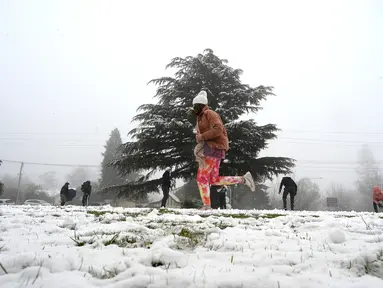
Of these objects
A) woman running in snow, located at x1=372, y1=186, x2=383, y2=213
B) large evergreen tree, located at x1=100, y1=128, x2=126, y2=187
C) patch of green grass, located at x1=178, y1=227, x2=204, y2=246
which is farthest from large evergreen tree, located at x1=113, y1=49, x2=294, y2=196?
large evergreen tree, located at x1=100, y1=128, x2=126, y2=187

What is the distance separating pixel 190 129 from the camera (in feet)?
52.0

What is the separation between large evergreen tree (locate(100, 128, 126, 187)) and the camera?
161 feet

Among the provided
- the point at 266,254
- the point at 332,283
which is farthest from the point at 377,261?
the point at 266,254

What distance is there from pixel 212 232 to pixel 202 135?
3.41 metres

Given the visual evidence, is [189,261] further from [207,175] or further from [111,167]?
[111,167]

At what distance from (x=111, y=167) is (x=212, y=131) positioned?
48.8 metres

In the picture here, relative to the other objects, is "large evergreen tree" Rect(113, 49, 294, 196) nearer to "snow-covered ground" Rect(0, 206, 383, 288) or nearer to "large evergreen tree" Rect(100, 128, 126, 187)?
"snow-covered ground" Rect(0, 206, 383, 288)

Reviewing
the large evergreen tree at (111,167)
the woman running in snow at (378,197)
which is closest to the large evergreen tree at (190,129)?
the woman running in snow at (378,197)

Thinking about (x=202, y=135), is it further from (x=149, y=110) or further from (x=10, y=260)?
(x=149, y=110)

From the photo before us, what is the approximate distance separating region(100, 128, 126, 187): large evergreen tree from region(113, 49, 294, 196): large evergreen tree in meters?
31.1

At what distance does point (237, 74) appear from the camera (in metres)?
18.3

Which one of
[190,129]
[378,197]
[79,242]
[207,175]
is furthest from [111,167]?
[79,242]

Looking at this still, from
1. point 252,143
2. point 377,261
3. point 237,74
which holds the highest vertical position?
point 237,74

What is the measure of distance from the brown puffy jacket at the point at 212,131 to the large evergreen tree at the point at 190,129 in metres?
8.92
